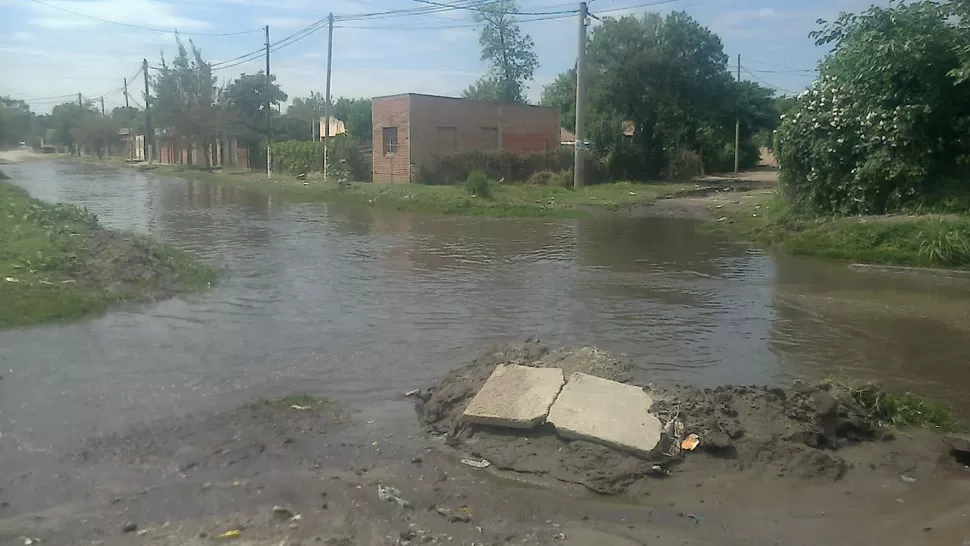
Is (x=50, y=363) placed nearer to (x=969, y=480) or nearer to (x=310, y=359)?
(x=310, y=359)

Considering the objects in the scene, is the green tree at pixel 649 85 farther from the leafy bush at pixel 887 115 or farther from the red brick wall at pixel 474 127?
the leafy bush at pixel 887 115

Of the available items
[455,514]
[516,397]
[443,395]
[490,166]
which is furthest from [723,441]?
[490,166]

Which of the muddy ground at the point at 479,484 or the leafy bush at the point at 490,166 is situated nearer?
the muddy ground at the point at 479,484

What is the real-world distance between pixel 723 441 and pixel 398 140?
32.2m

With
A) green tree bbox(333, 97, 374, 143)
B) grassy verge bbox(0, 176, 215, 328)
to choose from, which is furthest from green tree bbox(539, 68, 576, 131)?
grassy verge bbox(0, 176, 215, 328)

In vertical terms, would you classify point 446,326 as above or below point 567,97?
below

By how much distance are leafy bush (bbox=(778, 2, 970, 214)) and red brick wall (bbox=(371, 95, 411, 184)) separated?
66.5 ft

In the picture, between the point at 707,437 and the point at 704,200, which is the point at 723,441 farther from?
the point at 704,200

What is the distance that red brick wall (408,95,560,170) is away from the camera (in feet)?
120

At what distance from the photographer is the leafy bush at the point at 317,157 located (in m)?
39.8

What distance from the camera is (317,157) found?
43875mm

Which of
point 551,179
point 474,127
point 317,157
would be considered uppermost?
point 474,127

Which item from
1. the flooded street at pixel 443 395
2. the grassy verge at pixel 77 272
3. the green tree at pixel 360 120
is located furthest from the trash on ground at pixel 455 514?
the green tree at pixel 360 120

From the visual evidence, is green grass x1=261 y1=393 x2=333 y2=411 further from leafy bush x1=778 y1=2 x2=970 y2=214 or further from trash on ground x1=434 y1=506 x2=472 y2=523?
leafy bush x1=778 y1=2 x2=970 y2=214
